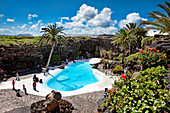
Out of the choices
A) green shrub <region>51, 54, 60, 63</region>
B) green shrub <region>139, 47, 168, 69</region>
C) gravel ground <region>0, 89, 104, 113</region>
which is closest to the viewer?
green shrub <region>139, 47, 168, 69</region>

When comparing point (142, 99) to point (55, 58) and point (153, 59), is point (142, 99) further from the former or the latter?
point (55, 58)

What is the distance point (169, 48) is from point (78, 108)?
26.9 ft

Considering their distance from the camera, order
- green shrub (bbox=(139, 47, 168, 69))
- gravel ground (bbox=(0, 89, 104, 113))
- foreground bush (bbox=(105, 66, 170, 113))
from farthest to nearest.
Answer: gravel ground (bbox=(0, 89, 104, 113)) → green shrub (bbox=(139, 47, 168, 69)) → foreground bush (bbox=(105, 66, 170, 113))

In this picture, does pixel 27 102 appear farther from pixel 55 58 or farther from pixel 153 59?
pixel 55 58

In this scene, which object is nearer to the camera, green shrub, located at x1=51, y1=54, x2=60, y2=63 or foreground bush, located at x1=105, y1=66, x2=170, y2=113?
foreground bush, located at x1=105, y1=66, x2=170, y2=113

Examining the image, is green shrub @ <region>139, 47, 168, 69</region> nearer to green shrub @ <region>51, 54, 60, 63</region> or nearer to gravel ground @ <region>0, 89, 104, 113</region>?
gravel ground @ <region>0, 89, 104, 113</region>

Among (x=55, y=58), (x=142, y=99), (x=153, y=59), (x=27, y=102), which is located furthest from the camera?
(x=55, y=58)

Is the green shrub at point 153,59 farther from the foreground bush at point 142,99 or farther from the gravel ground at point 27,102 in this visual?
the gravel ground at point 27,102

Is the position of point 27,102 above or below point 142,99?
below

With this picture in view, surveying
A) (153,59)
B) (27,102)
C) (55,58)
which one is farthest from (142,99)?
(55,58)

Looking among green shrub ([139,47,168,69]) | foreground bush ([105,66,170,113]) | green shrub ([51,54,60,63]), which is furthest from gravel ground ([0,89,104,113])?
green shrub ([51,54,60,63])

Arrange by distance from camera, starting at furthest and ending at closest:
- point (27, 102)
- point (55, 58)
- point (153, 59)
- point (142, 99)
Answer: point (55, 58) → point (27, 102) → point (153, 59) → point (142, 99)

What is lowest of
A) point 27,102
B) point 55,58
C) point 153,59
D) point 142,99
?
point 27,102

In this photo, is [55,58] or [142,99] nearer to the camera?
[142,99]
